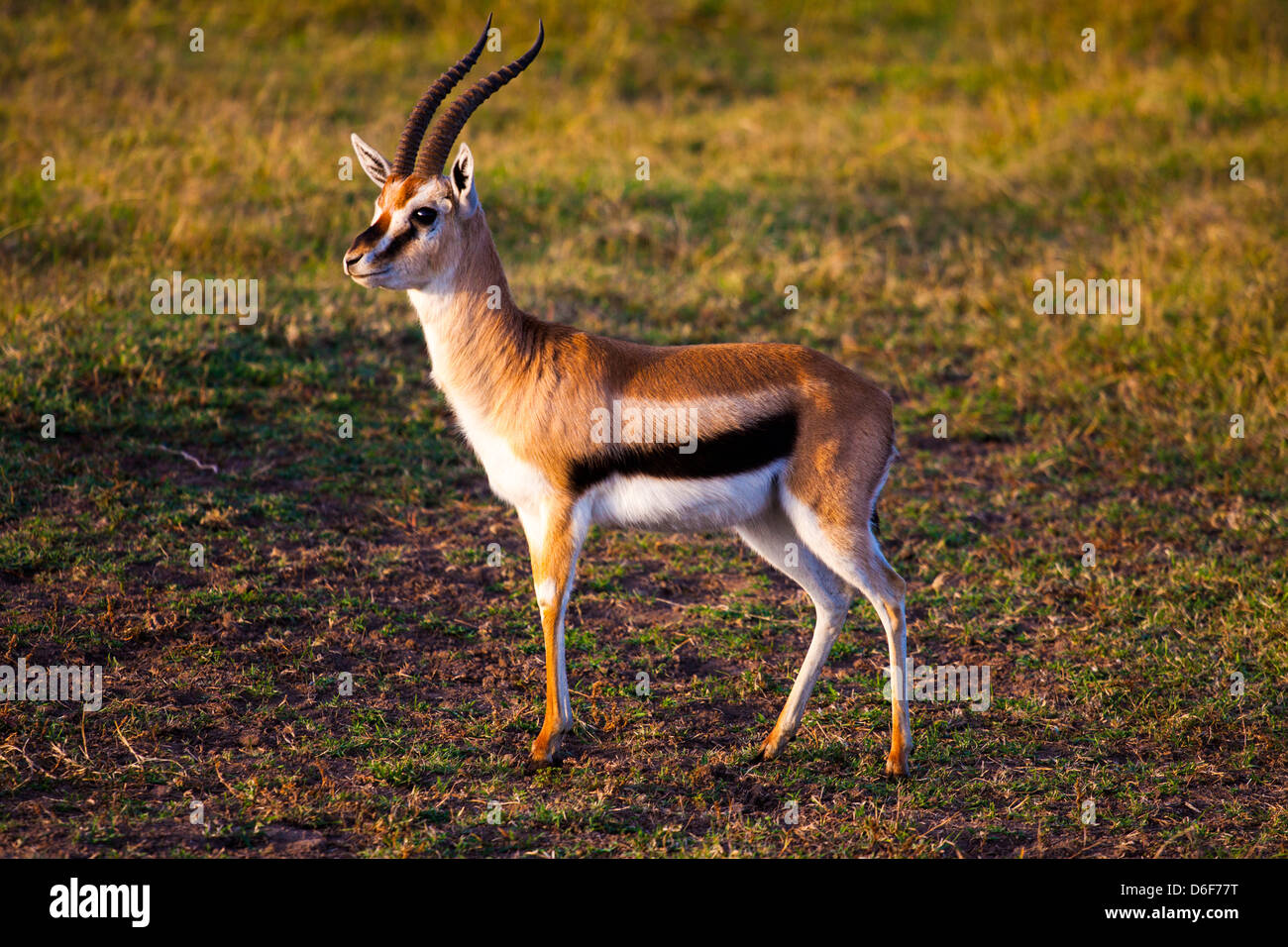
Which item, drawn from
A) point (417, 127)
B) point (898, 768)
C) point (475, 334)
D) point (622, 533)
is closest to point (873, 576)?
point (898, 768)

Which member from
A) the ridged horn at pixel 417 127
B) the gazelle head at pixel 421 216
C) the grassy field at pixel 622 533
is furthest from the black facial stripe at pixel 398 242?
the grassy field at pixel 622 533

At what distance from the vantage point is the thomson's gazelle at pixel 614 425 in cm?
478

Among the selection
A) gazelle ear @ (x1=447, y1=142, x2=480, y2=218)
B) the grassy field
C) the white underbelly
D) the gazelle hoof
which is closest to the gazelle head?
gazelle ear @ (x1=447, y1=142, x2=480, y2=218)

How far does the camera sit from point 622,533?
273 inches

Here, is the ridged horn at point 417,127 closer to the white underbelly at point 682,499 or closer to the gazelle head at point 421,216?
the gazelle head at point 421,216

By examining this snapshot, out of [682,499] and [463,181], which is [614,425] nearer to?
[682,499]

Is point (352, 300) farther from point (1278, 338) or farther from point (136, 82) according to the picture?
point (1278, 338)

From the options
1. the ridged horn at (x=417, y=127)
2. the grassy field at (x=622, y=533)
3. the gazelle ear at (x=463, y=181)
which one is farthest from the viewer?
the ridged horn at (x=417, y=127)

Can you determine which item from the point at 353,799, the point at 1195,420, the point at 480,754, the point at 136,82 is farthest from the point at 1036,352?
the point at 136,82

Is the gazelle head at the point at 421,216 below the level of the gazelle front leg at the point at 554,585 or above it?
above

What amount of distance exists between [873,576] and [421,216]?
7.19 feet

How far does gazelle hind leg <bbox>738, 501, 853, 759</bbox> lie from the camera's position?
16.6 ft

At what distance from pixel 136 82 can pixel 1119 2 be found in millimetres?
11690

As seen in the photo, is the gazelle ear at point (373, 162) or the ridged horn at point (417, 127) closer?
the ridged horn at point (417, 127)
